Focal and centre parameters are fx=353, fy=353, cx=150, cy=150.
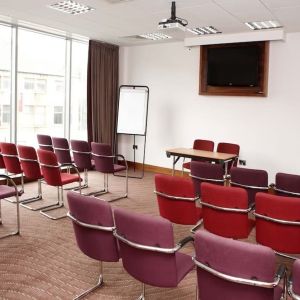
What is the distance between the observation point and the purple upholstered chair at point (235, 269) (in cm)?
191

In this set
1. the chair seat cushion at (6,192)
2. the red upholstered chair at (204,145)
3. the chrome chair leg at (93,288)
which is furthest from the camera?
the red upholstered chair at (204,145)

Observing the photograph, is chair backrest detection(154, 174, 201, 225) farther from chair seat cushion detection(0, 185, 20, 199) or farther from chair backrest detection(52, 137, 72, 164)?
chair backrest detection(52, 137, 72, 164)

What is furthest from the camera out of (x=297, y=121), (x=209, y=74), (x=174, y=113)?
(x=174, y=113)

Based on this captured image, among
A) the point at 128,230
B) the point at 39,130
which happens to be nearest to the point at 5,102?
the point at 39,130

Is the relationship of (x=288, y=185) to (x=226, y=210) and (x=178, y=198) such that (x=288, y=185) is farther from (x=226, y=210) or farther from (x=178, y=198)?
(x=178, y=198)

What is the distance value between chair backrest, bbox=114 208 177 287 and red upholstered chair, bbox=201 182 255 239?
1.15 meters

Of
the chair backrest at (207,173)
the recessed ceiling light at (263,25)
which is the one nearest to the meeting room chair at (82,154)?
→ the chair backrest at (207,173)

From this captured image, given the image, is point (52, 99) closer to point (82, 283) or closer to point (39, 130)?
point (39, 130)

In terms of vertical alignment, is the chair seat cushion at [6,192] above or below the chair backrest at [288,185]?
below

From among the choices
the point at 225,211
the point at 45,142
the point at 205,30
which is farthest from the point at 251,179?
the point at 45,142

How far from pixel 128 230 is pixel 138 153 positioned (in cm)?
652

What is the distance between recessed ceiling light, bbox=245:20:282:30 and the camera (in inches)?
234

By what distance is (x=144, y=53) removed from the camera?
8.61 m

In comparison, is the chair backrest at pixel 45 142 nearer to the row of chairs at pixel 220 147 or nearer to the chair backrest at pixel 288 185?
the row of chairs at pixel 220 147
